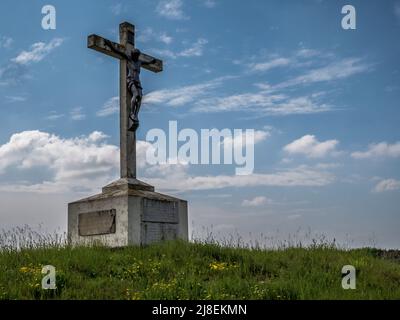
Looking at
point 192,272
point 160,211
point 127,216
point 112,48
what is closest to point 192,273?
point 192,272

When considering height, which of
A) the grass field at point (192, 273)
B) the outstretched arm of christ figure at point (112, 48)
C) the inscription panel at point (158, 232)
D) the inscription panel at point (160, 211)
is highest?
the outstretched arm of christ figure at point (112, 48)

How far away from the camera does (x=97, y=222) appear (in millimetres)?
11695

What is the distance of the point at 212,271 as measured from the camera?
8.91 meters

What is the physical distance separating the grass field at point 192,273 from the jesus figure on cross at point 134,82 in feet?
10.9

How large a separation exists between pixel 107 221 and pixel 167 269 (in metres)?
3.01

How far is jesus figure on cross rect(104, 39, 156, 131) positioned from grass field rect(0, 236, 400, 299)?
10.9 ft

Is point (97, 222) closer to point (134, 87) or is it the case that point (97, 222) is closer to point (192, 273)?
point (134, 87)

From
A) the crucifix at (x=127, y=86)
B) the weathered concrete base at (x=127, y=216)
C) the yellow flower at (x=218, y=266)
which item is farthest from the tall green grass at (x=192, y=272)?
the crucifix at (x=127, y=86)

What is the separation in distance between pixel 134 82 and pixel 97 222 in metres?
3.46

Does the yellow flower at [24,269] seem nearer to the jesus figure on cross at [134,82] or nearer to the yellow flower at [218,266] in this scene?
the yellow flower at [218,266]

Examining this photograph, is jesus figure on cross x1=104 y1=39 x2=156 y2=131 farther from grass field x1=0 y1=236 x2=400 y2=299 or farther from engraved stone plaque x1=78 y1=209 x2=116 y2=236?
grass field x1=0 y1=236 x2=400 y2=299

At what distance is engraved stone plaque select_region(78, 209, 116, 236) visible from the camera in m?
11.4

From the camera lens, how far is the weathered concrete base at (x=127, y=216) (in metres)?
11.2
